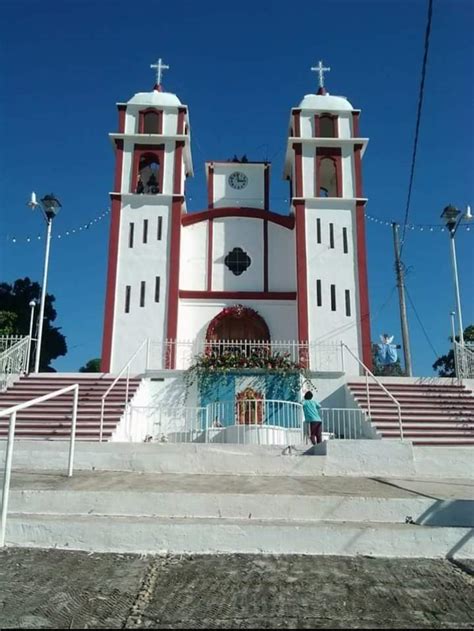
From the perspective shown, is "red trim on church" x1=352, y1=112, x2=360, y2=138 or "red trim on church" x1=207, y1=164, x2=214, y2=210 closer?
"red trim on church" x1=352, y1=112, x2=360, y2=138

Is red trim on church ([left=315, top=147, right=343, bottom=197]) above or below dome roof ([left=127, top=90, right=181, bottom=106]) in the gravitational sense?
below

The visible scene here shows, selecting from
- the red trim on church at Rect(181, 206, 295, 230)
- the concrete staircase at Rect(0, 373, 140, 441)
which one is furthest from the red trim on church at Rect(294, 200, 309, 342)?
the concrete staircase at Rect(0, 373, 140, 441)

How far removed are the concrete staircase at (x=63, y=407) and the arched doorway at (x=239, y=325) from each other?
4738mm

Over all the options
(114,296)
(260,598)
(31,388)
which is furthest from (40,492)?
(114,296)

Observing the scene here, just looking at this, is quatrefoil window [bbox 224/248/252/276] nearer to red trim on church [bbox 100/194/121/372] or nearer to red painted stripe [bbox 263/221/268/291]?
red painted stripe [bbox 263/221/268/291]

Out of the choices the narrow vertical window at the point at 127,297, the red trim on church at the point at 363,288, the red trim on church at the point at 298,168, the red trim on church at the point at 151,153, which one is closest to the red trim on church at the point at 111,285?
the narrow vertical window at the point at 127,297

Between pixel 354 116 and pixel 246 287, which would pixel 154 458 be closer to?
pixel 246 287

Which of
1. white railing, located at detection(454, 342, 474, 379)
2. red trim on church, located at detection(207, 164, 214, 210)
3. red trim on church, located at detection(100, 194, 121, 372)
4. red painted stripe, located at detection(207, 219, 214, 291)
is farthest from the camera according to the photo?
red trim on church, located at detection(207, 164, 214, 210)

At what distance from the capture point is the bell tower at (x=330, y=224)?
16922 mm

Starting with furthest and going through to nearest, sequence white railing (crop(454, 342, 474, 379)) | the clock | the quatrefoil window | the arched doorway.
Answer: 1. the clock
2. the quatrefoil window
3. the arched doorway
4. white railing (crop(454, 342, 474, 379))

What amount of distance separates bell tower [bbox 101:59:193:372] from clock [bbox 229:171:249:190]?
211 cm

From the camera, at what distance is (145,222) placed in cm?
1798

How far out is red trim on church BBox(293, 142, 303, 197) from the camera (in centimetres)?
1865

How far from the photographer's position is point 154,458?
727 cm
